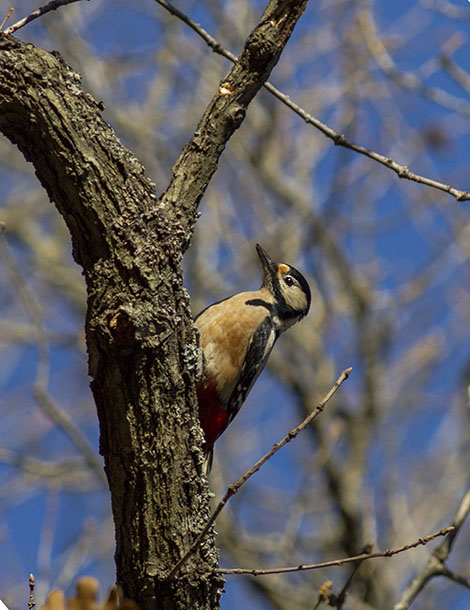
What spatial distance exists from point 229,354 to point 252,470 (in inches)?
87.4

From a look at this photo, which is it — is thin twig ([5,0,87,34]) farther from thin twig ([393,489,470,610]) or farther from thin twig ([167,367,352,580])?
thin twig ([393,489,470,610])

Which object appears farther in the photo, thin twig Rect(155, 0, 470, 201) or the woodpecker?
the woodpecker

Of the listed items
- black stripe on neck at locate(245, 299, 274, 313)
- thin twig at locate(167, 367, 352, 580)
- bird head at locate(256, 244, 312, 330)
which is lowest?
thin twig at locate(167, 367, 352, 580)

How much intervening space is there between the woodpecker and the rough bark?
1.63 m

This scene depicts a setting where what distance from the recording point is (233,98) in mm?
2906

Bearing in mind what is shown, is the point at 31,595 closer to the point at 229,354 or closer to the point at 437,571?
the point at 437,571

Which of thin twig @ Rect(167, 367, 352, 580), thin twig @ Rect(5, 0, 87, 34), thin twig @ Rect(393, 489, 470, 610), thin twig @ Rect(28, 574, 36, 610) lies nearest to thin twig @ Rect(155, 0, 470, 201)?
thin twig @ Rect(5, 0, 87, 34)

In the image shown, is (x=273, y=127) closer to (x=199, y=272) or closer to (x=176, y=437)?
(x=199, y=272)

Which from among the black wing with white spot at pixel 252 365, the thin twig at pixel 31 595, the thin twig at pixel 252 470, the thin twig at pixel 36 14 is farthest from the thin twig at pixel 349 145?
the thin twig at pixel 31 595

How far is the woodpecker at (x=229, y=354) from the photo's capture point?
4.48m

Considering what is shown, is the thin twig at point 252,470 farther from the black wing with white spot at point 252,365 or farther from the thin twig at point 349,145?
the black wing with white spot at point 252,365

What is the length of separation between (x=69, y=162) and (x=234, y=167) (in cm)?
665

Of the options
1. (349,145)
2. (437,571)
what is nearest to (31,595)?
(437,571)

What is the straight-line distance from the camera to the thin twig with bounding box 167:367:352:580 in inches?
88.9
